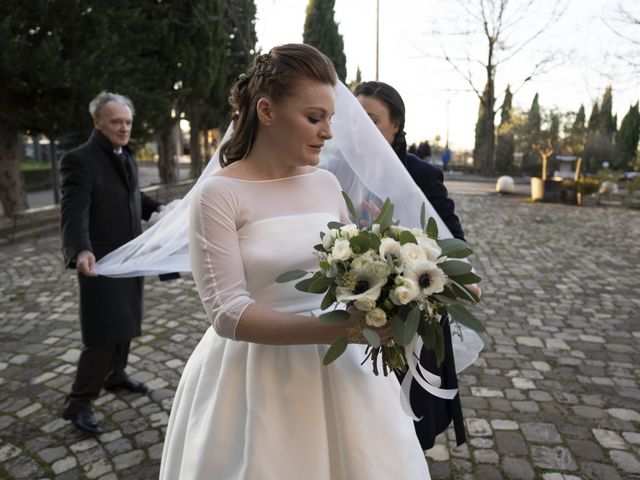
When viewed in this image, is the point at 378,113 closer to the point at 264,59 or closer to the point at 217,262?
the point at 264,59

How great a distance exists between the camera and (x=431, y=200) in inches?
105

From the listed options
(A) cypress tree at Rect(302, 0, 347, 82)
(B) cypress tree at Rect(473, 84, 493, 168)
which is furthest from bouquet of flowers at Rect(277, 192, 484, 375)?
(B) cypress tree at Rect(473, 84, 493, 168)

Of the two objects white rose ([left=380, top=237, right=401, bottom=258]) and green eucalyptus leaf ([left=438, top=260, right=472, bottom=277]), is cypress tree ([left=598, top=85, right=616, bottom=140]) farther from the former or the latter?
white rose ([left=380, top=237, right=401, bottom=258])

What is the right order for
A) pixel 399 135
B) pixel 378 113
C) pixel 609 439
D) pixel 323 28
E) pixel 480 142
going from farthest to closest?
pixel 480 142
pixel 323 28
pixel 609 439
pixel 399 135
pixel 378 113

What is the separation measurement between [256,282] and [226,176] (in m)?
0.36

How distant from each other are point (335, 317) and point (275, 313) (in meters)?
0.19

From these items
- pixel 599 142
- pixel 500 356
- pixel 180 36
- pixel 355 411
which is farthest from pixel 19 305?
pixel 599 142

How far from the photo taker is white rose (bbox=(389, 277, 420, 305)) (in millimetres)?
1318

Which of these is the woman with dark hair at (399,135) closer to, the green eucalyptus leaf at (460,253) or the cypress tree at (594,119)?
the green eucalyptus leaf at (460,253)

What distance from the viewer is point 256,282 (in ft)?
5.44

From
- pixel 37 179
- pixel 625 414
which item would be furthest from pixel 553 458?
pixel 37 179

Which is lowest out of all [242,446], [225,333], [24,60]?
[242,446]

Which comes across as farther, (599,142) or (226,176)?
(599,142)

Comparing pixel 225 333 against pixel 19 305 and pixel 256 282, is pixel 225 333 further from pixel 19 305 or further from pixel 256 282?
pixel 19 305
